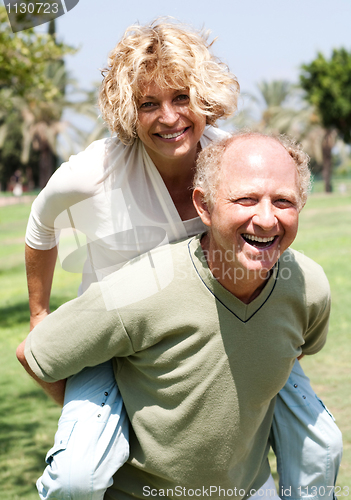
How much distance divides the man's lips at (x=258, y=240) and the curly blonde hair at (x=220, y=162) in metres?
0.18

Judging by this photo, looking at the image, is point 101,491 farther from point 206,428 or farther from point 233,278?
point 233,278

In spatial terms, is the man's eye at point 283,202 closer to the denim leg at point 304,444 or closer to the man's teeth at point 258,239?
the man's teeth at point 258,239

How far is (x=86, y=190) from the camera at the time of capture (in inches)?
103

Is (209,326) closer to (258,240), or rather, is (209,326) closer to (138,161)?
(258,240)

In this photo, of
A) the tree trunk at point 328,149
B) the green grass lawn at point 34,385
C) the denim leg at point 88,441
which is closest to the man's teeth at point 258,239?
the denim leg at point 88,441

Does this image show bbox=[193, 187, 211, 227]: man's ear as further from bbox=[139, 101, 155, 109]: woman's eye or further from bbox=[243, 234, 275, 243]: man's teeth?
bbox=[139, 101, 155, 109]: woman's eye

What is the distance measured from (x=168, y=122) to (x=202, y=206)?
50 cm

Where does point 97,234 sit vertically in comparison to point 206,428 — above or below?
above

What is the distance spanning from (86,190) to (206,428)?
117cm

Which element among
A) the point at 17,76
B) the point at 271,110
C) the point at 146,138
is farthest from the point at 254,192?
the point at 271,110

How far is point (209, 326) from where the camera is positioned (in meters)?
2.17

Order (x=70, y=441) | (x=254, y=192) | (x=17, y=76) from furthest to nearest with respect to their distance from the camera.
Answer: (x=17, y=76) → (x=70, y=441) → (x=254, y=192)

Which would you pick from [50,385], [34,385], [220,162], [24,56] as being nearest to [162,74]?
[220,162]

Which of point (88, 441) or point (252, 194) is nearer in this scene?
point (252, 194)
